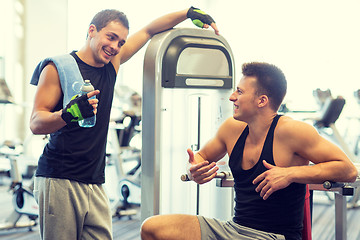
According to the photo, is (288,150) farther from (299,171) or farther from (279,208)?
(279,208)

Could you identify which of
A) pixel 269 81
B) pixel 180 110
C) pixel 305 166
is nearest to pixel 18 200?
pixel 180 110

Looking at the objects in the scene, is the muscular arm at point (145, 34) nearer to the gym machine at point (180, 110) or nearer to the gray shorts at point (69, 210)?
the gym machine at point (180, 110)

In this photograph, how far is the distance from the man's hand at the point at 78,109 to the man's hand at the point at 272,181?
25.8 inches

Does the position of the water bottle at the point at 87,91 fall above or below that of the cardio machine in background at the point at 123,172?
above

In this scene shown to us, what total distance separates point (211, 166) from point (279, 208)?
30 cm

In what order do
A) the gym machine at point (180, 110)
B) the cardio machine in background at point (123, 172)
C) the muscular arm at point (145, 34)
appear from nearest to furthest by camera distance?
the muscular arm at point (145, 34)
the gym machine at point (180, 110)
the cardio machine in background at point (123, 172)

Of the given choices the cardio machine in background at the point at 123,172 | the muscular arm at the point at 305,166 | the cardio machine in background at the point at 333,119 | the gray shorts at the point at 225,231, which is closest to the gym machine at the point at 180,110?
the gray shorts at the point at 225,231

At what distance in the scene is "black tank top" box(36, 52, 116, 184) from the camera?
1.77 meters

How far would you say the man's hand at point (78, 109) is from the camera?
1599mm

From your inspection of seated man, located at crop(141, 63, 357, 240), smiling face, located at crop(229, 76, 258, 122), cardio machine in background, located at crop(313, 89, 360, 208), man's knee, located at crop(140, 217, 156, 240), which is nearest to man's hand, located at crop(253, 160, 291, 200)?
seated man, located at crop(141, 63, 357, 240)

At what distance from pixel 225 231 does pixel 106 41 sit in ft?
2.94

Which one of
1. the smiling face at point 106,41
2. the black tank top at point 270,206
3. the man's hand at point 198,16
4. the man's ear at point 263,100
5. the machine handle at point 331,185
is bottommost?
the black tank top at point 270,206

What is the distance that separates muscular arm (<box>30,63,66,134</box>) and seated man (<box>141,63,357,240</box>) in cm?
52

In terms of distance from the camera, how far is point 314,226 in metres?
4.00
